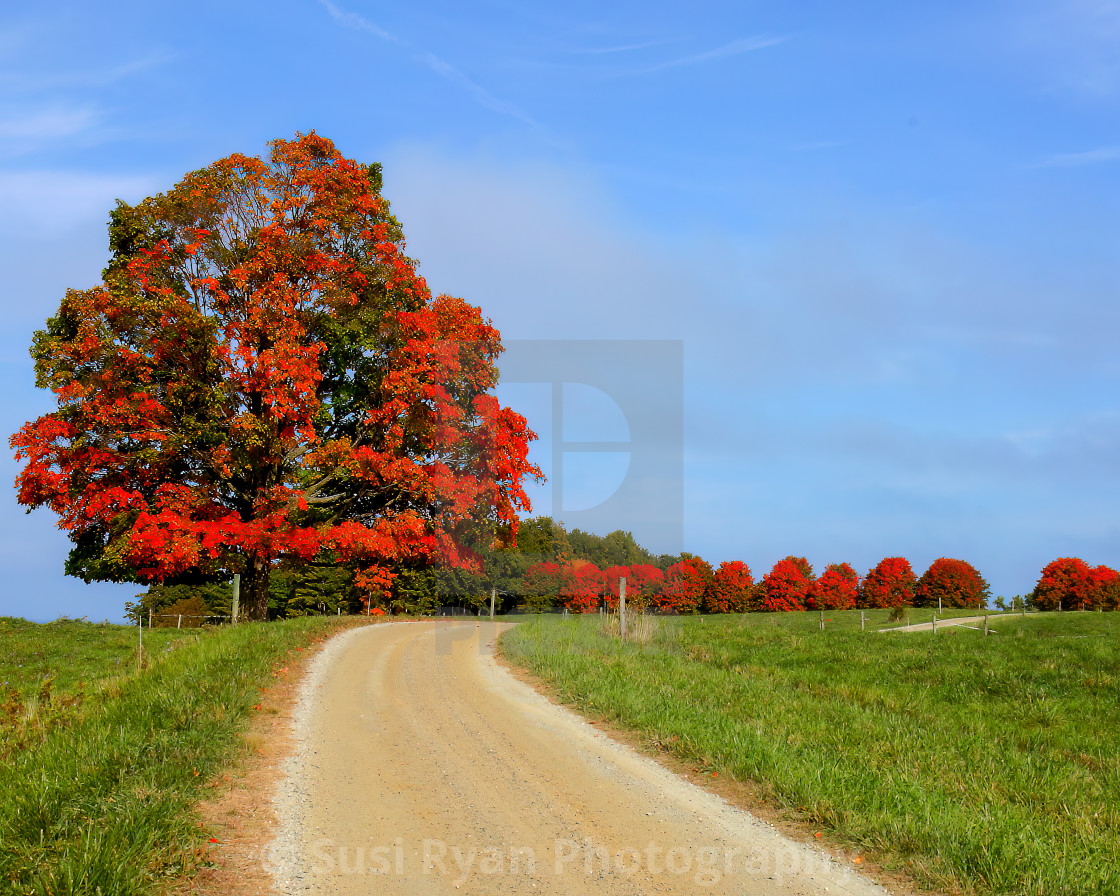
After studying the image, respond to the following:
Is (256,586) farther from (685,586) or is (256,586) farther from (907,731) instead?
(685,586)

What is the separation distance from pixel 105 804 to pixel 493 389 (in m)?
22.7

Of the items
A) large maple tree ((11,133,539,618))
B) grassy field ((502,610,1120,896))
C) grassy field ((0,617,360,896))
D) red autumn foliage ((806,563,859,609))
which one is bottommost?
red autumn foliage ((806,563,859,609))

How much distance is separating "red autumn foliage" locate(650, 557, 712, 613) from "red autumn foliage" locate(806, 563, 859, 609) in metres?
12.2

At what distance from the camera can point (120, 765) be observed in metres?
6.94

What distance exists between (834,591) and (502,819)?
3333 inches

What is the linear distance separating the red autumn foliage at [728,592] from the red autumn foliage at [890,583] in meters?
15.7

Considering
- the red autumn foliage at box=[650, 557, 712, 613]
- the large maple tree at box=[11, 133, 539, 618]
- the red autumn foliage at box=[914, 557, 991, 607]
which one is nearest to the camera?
the large maple tree at box=[11, 133, 539, 618]

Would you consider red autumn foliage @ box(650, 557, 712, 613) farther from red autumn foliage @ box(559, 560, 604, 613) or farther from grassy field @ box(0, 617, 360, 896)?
grassy field @ box(0, 617, 360, 896)

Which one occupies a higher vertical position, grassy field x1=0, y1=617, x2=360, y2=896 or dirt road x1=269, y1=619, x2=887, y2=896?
grassy field x1=0, y1=617, x2=360, y2=896

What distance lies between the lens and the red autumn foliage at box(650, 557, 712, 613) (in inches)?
2729

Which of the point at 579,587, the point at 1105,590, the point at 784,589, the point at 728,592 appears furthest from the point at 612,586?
the point at 1105,590

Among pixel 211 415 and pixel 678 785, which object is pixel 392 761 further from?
pixel 211 415

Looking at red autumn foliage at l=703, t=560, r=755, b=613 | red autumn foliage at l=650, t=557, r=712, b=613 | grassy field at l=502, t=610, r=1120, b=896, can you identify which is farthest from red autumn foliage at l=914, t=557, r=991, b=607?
grassy field at l=502, t=610, r=1120, b=896

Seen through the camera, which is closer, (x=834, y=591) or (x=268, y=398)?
(x=268, y=398)
